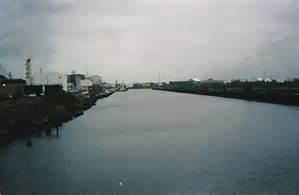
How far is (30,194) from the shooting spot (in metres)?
12.9

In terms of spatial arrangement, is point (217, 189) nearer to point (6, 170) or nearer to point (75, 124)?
point (6, 170)

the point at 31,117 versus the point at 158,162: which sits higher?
the point at 31,117

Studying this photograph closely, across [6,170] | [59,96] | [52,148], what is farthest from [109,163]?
[59,96]

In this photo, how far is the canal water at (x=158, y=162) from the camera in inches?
518

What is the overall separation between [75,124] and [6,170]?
1681cm

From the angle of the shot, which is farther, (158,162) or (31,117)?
(31,117)

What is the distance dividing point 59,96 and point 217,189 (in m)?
28.9

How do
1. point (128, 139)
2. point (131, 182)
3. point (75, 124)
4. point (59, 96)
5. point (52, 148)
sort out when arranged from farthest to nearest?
1. point (59, 96)
2. point (75, 124)
3. point (128, 139)
4. point (52, 148)
5. point (131, 182)

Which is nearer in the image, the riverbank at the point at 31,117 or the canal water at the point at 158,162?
the canal water at the point at 158,162

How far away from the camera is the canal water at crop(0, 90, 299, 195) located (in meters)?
13.2

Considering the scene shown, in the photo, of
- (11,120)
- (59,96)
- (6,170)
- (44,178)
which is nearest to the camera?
(44,178)

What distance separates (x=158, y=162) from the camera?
16.7m

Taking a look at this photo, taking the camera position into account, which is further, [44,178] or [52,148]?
[52,148]

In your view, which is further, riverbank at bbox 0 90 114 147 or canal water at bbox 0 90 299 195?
riverbank at bbox 0 90 114 147
